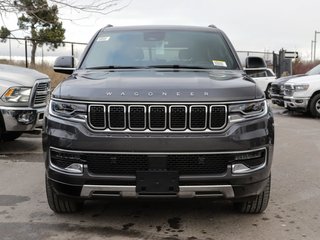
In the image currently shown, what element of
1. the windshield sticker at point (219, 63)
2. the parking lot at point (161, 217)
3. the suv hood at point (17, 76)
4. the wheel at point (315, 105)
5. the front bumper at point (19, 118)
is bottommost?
the wheel at point (315, 105)

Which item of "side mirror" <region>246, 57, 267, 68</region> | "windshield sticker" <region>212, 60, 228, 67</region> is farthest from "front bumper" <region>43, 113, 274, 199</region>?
"side mirror" <region>246, 57, 267, 68</region>

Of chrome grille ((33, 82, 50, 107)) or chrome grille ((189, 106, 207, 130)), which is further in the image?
chrome grille ((33, 82, 50, 107))

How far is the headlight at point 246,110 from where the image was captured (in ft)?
13.3

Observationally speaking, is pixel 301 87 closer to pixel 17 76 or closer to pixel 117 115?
pixel 17 76

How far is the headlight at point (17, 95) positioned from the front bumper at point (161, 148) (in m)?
3.87

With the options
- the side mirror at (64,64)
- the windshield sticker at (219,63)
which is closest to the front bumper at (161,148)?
the windshield sticker at (219,63)

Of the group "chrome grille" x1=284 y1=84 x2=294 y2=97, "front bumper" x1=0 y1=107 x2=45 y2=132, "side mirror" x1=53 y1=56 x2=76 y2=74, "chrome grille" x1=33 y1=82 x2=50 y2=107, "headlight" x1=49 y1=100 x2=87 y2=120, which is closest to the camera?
"headlight" x1=49 y1=100 x2=87 y2=120

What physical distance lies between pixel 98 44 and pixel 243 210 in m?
2.40

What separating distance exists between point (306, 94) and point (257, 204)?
409 inches

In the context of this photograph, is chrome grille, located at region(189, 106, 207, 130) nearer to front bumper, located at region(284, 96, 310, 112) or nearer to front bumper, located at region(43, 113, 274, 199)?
front bumper, located at region(43, 113, 274, 199)

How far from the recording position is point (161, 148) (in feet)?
12.8

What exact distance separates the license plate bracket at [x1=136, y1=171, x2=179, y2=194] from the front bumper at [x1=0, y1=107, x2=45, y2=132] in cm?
435

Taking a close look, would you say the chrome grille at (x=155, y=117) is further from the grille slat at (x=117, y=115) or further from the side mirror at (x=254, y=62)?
the side mirror at (x=254, y=62)

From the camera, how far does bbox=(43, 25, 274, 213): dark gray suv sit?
3.94 meters
